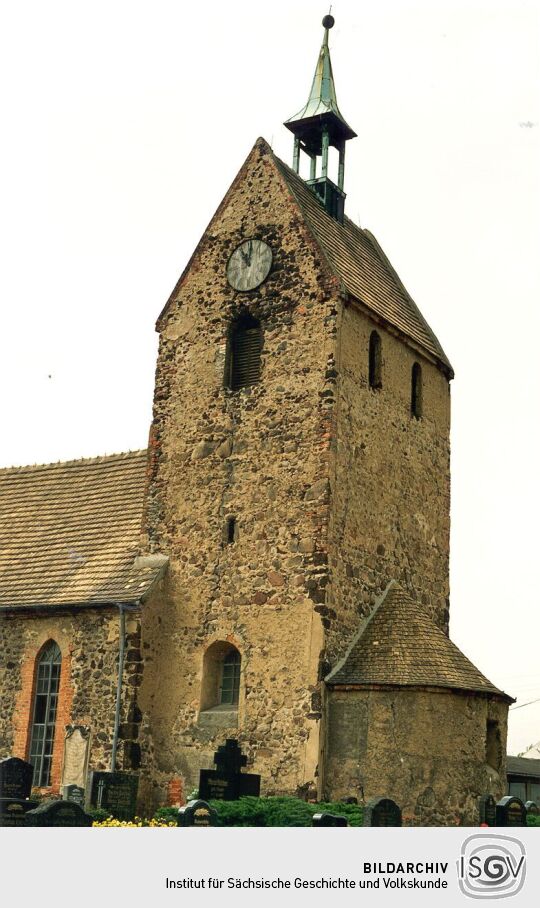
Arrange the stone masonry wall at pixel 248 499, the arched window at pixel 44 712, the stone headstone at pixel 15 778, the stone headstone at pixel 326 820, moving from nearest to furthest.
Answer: the stone headstone at pixel 326 820, the stone headstone at pixel 15 778, the stone masonry wall at pixel 248 499, the arched window at pixel 44 712

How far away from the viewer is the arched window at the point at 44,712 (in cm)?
2442

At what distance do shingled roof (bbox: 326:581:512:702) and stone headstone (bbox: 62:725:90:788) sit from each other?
5.49 metres

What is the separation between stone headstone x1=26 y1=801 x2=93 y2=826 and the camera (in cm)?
1619

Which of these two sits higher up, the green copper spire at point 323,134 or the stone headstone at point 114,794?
the green copper spire at point 323,134

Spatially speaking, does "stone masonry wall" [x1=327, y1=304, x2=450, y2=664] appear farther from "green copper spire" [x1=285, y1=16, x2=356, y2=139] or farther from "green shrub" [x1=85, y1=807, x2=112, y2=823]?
"green copper spire" [x1=285, y1=16, x2=356, y2=139]

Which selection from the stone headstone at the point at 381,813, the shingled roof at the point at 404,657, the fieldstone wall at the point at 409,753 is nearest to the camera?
the stone headstone at the point at 381,813

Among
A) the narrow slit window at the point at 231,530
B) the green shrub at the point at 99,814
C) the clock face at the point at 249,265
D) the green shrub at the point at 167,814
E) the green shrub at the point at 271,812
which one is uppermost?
the clock face at the point at 249,265

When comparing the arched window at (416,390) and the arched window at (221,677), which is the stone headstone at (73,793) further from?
the arched window at (416,390)

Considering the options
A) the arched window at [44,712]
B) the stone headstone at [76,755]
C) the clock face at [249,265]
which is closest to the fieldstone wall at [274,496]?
the clock face at [249,265]

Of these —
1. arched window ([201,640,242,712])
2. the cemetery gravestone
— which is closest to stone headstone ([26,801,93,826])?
the cemetery gravestone

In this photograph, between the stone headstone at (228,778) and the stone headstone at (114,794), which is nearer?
the stone headstone at (228,778)

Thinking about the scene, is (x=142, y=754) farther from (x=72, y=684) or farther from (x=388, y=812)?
(x=388, y=812)
